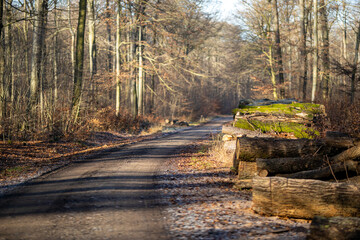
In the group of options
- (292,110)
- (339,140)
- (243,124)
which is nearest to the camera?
(339,140)

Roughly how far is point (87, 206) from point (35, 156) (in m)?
6.75

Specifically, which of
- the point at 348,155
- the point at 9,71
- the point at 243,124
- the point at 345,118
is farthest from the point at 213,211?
the point at 9,71

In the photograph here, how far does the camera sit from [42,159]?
1198 cm

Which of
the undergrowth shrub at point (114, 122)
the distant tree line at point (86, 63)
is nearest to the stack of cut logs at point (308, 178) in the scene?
the distant tree line at point (86, 63)

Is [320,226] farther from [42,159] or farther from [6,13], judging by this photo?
[6,13]

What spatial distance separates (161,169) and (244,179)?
305cm

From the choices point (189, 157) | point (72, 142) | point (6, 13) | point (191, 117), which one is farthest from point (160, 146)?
point (191, 117)

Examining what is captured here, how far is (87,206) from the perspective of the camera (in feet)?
21.1

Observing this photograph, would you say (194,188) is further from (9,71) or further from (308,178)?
(9,71)

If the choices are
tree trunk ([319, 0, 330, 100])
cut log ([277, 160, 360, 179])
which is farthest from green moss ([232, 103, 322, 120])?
tree trunk ([319, 0, 330, 100])

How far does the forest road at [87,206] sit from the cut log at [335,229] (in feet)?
7.17

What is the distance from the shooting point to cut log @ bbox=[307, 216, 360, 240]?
4.37 meters

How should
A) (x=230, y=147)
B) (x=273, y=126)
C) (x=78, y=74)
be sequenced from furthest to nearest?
1. (x=78, y=74)
2. (x=273, y=126)
3. (x=230, y=147)

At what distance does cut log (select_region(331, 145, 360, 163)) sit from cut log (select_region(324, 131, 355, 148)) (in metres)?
0.27
